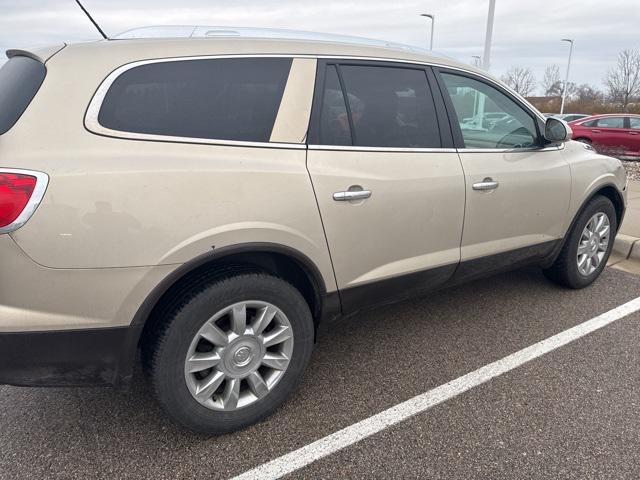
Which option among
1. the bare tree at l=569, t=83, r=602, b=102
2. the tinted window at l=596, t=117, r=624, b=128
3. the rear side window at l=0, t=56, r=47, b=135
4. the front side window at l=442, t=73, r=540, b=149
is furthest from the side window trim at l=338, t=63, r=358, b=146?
the bare tree at l=569, t=83, r=602, b=102

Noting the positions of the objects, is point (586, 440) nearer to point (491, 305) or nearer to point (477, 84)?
point (491, 305)

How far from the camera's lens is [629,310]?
11.9ft

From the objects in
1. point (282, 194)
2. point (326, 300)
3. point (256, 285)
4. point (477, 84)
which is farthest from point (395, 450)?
point (477, 84)

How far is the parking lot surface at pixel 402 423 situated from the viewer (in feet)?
6.93

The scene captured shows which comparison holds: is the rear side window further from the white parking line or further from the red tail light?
the white parking line

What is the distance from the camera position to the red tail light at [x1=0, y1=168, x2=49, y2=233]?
5.49 ft

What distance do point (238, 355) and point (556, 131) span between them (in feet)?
8.41

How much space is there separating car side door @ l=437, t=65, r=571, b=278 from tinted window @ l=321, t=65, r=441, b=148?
19 centimetres

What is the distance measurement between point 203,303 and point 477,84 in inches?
88.0

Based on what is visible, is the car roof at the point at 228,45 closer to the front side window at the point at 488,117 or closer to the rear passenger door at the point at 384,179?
the rear passenger door at the point at 384,179

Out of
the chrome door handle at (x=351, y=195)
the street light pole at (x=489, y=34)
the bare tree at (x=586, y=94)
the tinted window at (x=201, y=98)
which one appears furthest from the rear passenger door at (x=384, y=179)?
the bare tree at (x=586, y=94)

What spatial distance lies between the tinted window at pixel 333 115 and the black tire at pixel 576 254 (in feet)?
7.25

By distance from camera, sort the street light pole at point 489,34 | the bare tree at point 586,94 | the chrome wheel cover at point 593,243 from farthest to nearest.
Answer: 1. the bare tree at point 586,94
2. the street light pole at point 489,34
3. the chrome wheel cover at point 593,243

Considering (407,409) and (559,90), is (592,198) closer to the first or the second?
(407,409)
